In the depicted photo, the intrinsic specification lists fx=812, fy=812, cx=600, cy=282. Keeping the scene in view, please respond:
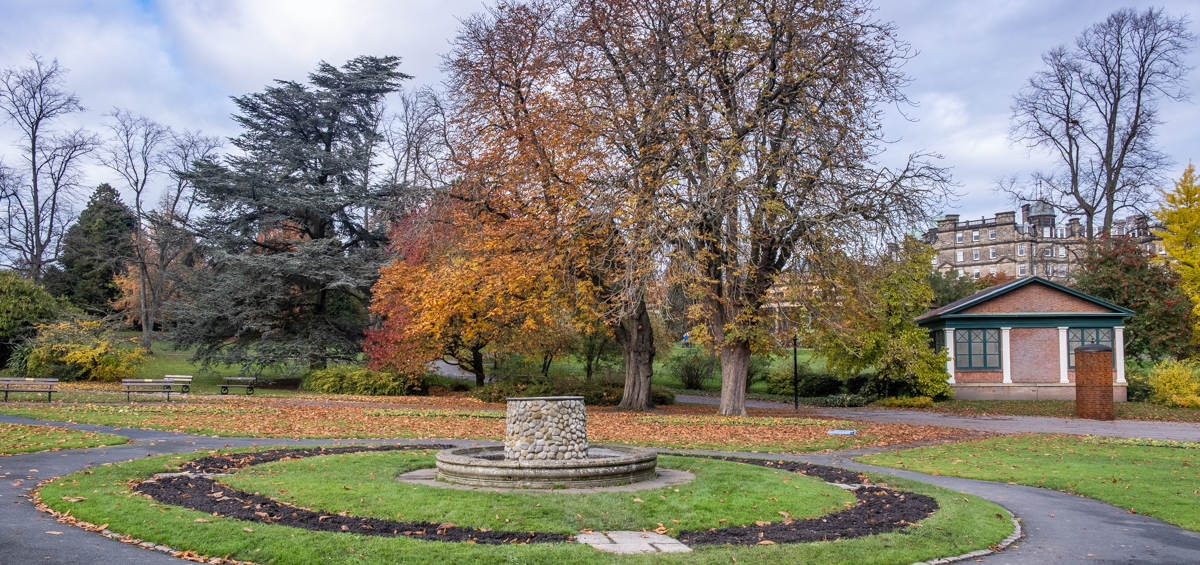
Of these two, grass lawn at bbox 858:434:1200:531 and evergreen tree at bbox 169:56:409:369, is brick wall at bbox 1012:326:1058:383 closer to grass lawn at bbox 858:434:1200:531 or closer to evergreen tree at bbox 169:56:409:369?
grass lawn at bbox 858:434:1200:531

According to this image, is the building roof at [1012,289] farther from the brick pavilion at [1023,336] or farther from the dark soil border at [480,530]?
the dark soil border at [480,530]

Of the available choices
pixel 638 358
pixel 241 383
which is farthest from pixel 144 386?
pixel 638 358

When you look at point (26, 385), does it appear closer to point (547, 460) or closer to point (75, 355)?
point (75, 355)

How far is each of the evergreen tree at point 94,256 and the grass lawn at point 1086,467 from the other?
147 ft

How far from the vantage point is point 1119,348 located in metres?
33.2

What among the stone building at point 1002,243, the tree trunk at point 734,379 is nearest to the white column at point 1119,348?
the tree trunk at point 734,379

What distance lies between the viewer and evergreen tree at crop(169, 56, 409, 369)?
3491 centimetres

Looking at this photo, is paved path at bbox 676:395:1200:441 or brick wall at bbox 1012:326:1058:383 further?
brick wall at bbox 1012:326:1058:383

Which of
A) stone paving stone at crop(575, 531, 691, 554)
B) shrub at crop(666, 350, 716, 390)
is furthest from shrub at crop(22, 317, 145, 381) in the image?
stone paving stone at crop(575, 531, 691, 554)

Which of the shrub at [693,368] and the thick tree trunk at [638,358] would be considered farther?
the shrub at [693,368]

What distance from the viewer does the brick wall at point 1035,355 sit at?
33844 mm

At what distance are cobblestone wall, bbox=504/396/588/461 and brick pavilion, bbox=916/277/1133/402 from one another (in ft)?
87.8

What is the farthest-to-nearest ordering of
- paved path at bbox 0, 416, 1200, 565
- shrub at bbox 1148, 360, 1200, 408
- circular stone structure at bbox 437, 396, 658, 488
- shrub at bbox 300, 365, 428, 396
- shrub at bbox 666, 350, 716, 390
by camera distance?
shrub at bbox 666, 350, 716, 390 < shrub at bbox 300, 365, 428, 396 < shrub at bbox 1148, 360, 1200, 408 < circular stone structure at bbox 437, 396, 658, 488 < paved path at bbox 0, 416, 1200, 565

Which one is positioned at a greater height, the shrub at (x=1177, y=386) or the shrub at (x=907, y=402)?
the shrub at (x=1177, y=386)
